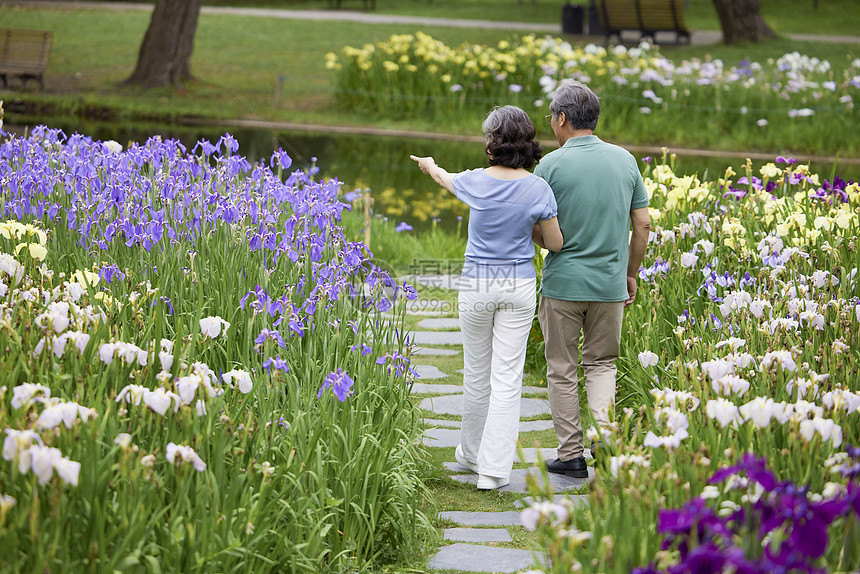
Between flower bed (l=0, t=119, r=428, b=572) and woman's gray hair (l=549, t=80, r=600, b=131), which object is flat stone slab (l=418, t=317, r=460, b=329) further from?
woman's gray hair (l=549, t=80, r=600, b=131)

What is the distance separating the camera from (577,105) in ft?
11.5

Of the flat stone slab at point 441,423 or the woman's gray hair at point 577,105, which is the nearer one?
the woman's gray hair at point 577,105

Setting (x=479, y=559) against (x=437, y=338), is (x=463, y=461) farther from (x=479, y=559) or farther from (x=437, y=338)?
(x=437, y=338)

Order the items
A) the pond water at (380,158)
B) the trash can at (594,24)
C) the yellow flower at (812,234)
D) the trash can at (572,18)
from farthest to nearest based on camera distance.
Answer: the trash can at (594,24)
the trash can at (572,18)
the pond water at (380,158)
the yellow flower at (812,234)

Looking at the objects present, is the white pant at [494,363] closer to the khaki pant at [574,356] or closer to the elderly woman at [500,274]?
the elderly woman at [500,274]

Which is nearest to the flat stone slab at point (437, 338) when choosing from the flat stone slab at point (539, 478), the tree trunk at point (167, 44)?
the flat stone slab at point (539, 478)

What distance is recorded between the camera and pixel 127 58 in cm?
1761

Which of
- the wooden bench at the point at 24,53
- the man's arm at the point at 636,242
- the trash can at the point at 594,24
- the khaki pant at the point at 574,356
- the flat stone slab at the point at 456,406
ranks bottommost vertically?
the flat stone slab at the point at 456,406

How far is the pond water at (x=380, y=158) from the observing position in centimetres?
908

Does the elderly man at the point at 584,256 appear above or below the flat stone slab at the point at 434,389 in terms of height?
above

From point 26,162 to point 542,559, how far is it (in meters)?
3.45

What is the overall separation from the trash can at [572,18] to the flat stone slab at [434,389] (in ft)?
60.5

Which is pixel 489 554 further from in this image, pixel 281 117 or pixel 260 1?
pixel 260 1

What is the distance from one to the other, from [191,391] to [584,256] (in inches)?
71.2
